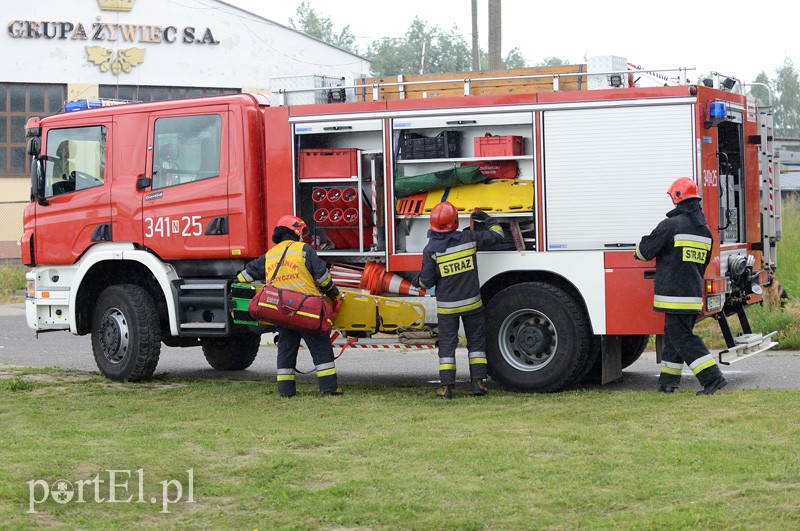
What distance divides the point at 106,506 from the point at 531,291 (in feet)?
15.9

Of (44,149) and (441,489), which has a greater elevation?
(44,149)

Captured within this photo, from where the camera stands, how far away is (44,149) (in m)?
12.0

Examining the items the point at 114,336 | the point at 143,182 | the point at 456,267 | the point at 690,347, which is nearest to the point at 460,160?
the point at 456,267

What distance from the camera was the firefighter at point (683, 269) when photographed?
9234 mm

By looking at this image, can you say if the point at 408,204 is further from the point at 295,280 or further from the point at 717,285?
the point at 717,285

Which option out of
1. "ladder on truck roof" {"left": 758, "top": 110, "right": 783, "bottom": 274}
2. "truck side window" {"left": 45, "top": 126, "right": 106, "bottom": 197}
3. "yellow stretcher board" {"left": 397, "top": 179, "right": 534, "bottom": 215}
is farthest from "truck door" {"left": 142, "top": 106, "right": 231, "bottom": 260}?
"ladder on truck roof" {"left": 758, "top": 110, "right": 783, "bottom": 274}

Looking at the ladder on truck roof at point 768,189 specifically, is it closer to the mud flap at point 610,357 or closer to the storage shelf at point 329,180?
the mud flap at point 610,357

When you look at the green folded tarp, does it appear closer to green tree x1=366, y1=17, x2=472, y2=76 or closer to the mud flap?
the mud flap

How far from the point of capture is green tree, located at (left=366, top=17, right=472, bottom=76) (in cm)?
7205

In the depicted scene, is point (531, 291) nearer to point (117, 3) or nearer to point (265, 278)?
point (265, 278)

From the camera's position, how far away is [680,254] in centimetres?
927

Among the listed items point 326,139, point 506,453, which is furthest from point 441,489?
point 326,139

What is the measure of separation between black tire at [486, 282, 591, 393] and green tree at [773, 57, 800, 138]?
92958mm

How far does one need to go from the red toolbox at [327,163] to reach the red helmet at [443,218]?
1.13m
